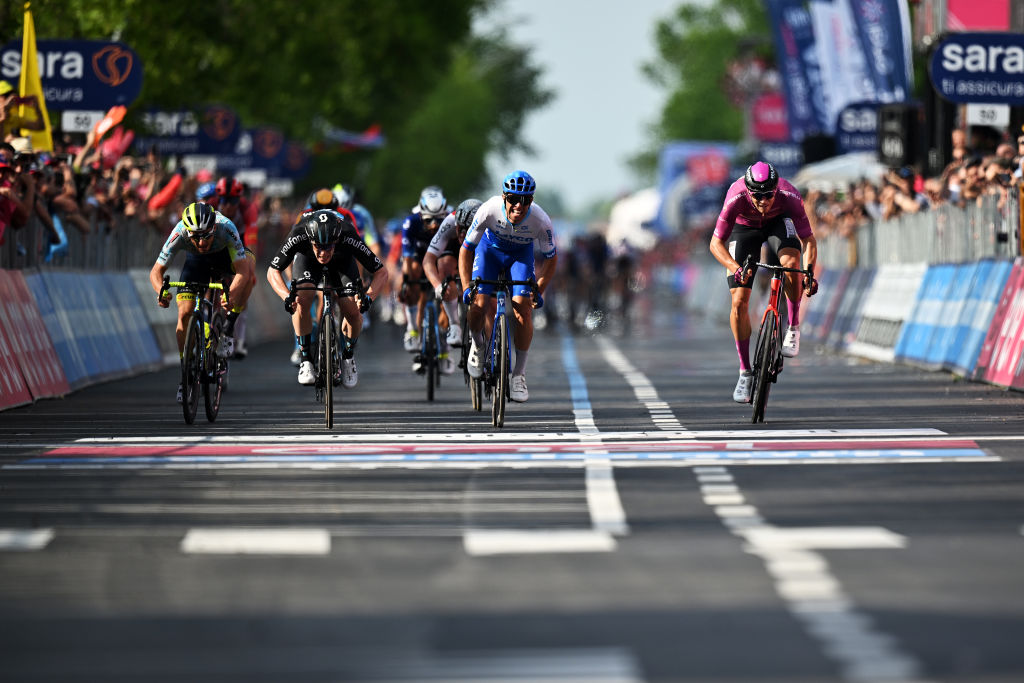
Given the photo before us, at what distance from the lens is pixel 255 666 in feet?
23.1

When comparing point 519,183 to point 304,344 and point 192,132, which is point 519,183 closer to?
point 304,344

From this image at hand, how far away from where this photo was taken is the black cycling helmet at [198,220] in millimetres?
17391

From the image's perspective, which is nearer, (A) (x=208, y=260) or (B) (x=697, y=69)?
(A) (x=208, y=260)

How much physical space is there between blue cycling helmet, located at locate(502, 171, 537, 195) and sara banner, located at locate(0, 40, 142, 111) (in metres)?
12.4

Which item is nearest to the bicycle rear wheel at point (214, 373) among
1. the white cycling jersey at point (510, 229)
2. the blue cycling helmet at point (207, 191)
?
the white cycling jersey at point (510, 229)

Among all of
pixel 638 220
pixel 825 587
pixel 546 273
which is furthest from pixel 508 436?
pixel 638 220

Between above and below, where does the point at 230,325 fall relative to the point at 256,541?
above

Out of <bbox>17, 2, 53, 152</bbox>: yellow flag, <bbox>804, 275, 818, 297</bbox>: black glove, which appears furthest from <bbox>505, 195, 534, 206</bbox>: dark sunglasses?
<bbox>17, 2, 53, 152</bbox>: yellow flag

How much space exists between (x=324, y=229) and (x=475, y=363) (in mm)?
1453

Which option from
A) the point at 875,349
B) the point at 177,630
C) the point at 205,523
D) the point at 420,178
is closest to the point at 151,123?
the point at 875,349

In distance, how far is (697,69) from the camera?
13638 cm

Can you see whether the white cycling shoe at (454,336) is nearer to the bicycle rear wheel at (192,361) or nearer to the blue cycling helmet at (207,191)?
the bicycle rear wheel at (192,361)

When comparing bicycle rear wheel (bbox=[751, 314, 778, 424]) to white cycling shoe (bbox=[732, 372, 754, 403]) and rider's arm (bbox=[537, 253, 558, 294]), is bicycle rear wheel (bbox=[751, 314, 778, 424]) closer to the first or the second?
white cycling shoe (bbox=[732, 372, 754, 403])

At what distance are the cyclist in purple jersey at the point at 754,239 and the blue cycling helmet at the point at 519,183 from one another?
1370 millimetres
